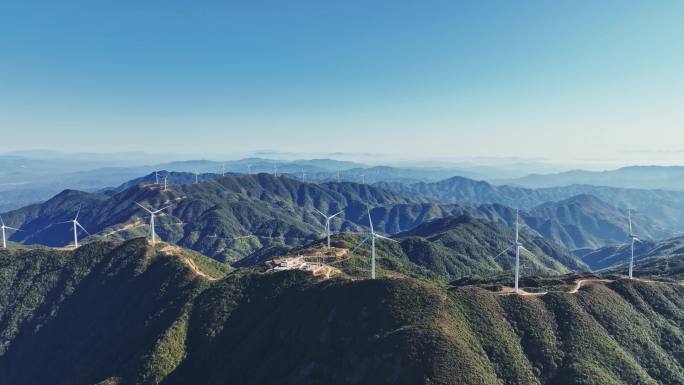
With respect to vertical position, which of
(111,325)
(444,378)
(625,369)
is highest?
(444,378)

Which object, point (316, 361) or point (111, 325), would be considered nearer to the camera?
point (316, 361)

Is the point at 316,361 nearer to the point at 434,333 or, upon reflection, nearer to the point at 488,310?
the point at 434,333

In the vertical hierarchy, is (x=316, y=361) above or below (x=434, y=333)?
below

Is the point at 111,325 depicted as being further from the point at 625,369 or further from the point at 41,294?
the point at 625,369

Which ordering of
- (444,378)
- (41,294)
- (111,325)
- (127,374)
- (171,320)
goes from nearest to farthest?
1. (444,378)
2. (127,374)
3. (171,320)
4. (111,325)
5. (41,294)

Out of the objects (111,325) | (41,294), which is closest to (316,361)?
(111,325)

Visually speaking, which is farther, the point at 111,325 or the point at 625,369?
the point at 111,325

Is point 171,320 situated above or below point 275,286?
below

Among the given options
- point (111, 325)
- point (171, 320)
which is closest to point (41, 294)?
point (111, 325)

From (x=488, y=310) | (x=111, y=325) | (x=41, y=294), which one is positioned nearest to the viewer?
(x=488, y=310)
